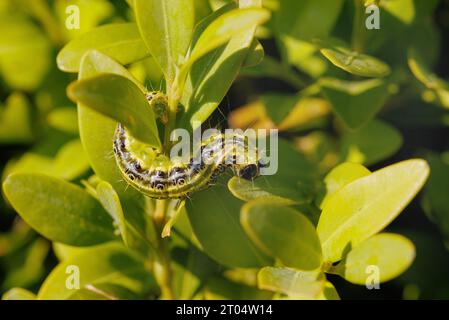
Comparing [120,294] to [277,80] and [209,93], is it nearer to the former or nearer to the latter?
[209,93]

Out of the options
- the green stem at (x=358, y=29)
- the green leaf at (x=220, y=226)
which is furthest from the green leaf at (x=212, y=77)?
the green stem at (x=358, y=29)

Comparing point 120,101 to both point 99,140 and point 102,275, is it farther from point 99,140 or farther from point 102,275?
point 102,275

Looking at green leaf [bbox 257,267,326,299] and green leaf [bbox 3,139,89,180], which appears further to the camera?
green leaf [bbox 3,139,89,180]

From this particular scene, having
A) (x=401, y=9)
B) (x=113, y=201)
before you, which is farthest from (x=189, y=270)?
(x=401, y=9)

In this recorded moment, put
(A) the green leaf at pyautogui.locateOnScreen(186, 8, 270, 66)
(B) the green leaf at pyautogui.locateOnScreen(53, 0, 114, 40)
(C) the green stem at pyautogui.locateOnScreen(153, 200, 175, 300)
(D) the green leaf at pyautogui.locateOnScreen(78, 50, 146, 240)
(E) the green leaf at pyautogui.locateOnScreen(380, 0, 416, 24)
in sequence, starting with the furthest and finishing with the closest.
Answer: (B) the green leaf at pyautogui.locateOnScreen(53, 0, 114, 40) → (E) the green leaf at pyautogui.locateOnScreen(380, 0, 416, 24) → (C) the green stem at pyautogui.locateOnScreen(153, 200, 175, 300) → (D) the green leaf at pyautogui.locateOnScreen(78, 50, 146, 240) → (A) the green leaf at pyautogui.locateOnScreen(186, 8, 270, 66)

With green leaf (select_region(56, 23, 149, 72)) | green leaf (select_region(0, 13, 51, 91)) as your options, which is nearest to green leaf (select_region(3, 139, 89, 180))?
green leaf (select_region(0, 13, 51, 91))

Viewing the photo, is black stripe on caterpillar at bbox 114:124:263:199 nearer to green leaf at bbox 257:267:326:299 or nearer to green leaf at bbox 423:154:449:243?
green leaf at bbox 257:267:326:299

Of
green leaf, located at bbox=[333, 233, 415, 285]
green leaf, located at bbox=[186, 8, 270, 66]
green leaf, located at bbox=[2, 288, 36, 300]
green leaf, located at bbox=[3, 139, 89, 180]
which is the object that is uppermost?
green leaf, located at bbox=[186, 8, 270, 66]
